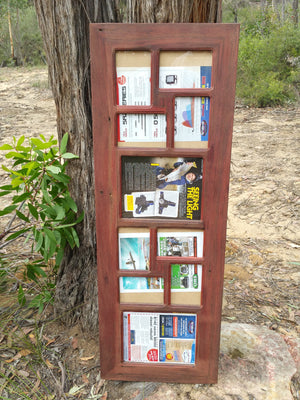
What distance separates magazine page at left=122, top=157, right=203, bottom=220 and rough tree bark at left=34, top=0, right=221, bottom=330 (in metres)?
0.53

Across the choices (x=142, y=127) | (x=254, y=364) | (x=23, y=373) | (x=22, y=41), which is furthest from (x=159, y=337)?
(x=22, y=41)

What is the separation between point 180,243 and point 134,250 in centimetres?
22

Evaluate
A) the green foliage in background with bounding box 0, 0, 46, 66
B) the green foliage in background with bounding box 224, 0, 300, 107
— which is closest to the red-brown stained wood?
the green foliage in background with bounding box 224, 0, 300, 107

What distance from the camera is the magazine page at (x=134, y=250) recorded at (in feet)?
6.54

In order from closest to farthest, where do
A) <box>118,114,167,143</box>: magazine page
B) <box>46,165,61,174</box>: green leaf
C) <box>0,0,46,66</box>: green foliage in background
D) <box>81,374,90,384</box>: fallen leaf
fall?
<box>118,114,167,143</box>: magazine page < <box>46,165,61,174</box>: green leaf < <box>81,374,90,384</box>: fallen leaf < <box>0,0,46,66</box>: green foliage in background

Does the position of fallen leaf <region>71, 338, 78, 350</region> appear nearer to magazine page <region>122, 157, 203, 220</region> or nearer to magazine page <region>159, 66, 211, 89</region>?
magazine page <region>122, 157, 203, 220</region>

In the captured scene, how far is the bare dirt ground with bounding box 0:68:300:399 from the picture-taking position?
8.10 feet

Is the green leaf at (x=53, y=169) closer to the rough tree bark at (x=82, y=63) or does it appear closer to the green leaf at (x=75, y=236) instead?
the rough tree bark at (x=82, y=63)

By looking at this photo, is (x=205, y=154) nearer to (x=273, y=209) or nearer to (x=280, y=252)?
(x=280, y=252)

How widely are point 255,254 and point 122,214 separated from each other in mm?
2098

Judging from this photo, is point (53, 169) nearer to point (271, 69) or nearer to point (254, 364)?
point (254, 364)

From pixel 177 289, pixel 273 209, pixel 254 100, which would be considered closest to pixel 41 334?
pixel 177 289

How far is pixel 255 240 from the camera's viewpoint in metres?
3.96

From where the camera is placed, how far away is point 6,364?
2.40m
